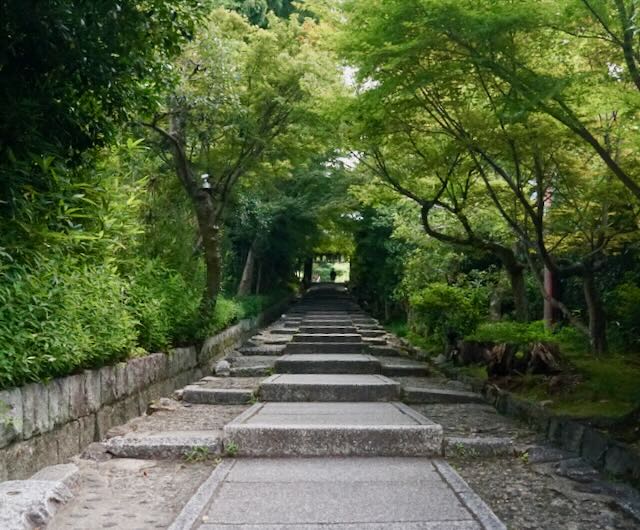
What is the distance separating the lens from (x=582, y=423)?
15.7 ft

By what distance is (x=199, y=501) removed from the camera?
3.51 m

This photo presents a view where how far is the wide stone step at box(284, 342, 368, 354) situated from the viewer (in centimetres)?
1083

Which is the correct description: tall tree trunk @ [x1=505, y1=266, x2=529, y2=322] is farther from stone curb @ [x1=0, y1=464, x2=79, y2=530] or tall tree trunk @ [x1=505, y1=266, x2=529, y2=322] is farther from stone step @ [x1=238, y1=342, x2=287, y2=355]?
stone curb @ [x1=0, y1=464, x2=79, y2=530]

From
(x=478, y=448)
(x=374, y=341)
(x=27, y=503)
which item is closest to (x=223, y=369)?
(x=374, y=341)

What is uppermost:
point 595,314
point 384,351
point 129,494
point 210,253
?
point 210,253

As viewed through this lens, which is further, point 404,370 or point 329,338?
point 329,338

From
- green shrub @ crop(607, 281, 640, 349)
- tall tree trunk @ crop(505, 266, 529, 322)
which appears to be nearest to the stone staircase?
tall tree trunk @ crop(505, 266, 529, 322)

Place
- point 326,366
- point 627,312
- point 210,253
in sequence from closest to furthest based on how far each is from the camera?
point 627,312 → point 326,366 → point 210,253

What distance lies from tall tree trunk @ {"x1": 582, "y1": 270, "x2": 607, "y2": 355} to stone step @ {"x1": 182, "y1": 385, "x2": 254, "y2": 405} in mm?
4266

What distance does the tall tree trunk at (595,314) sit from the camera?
769 centimetres

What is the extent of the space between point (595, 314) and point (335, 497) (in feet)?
18.1

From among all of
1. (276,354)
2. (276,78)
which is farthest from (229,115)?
(276,354)

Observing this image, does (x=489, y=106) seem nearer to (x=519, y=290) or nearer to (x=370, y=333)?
(x=519, y=290)

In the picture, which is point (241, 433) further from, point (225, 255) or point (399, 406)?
point (225, 255)
